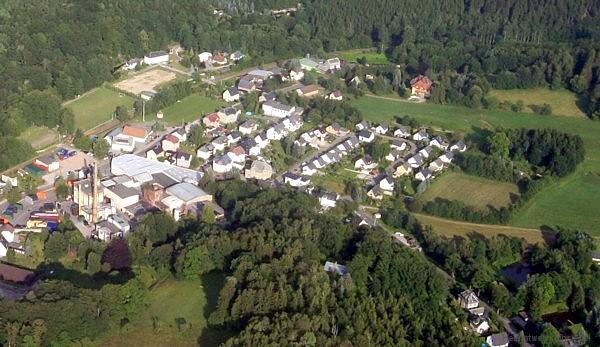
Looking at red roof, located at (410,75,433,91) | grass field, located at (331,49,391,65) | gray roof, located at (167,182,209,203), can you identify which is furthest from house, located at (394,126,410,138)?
grass field, located at (331,49,391,65)

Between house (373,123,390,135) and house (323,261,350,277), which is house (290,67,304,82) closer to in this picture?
house (373,123,390,135)

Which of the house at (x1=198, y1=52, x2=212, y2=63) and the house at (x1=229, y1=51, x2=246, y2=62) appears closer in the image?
the house at (x1=198, y1=52, x2=212, y2=63)

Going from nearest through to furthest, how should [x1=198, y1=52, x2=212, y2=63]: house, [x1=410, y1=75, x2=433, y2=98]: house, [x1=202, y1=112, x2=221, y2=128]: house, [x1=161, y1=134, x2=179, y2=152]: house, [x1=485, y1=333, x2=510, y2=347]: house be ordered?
[x1=485, y1=333, x2=510, y2=347]: house → [x1=161, y1=134, x2=179, y2=152]: house → [x1=202, y1=112, x2=221, y2=128]: house → [x1=410, y1=75, x2=433, y2=98]: house → [x1=198, y1=52, x2=212, y2=63]: house

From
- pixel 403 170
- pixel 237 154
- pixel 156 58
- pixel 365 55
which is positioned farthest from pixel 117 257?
pixel 365 55

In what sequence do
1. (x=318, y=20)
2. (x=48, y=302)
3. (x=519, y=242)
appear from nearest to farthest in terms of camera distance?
1. (x=48, y=302)
2. (x=519, y=242)
3. (x=318, y=20)

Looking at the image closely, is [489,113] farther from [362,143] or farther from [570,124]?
[362,143]

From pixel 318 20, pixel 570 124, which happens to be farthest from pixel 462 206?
pixel 318 20

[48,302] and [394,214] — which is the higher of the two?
[48,302]
